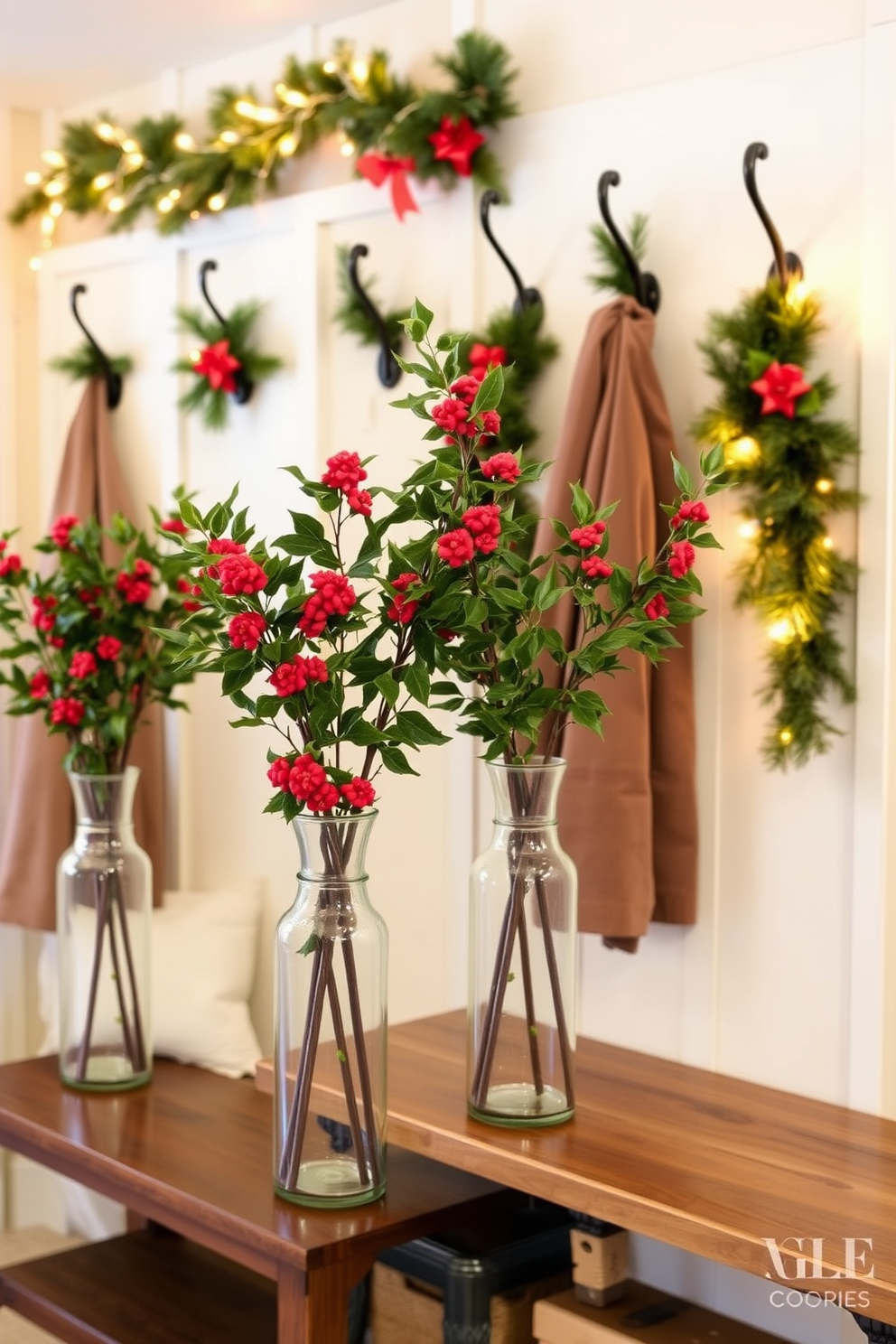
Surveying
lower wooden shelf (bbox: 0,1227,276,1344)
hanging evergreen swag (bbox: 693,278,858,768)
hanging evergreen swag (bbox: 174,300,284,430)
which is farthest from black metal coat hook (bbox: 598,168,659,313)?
lower wooden shelf (bbox: 0,1227,276,1344)

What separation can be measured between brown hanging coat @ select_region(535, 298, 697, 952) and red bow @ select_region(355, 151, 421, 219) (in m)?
0.43

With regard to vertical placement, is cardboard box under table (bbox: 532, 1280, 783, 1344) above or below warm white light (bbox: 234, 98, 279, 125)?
below

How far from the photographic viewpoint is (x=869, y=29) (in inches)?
70.0

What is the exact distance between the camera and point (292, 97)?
2.40 m

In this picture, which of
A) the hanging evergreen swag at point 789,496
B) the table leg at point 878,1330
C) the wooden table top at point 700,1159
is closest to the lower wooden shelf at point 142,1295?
the wooden table top at point 700,1159

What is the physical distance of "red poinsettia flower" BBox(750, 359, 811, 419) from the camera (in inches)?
70.7

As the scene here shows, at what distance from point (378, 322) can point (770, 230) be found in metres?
0.72

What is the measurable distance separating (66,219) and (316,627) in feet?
6.10

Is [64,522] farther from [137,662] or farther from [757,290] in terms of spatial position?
[757,290]

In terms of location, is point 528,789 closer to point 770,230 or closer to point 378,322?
point 770,230

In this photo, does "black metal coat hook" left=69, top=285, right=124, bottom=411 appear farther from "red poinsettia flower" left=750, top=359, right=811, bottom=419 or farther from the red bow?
"red poinsettia flower" left=750, top=359, right=811, bottom=419

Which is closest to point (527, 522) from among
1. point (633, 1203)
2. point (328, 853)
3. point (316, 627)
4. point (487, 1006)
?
point (316, 627)

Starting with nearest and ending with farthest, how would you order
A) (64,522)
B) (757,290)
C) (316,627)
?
(316,627)
(757,290)
(64,522)

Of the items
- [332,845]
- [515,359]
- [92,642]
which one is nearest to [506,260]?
Answer: [515,359]
